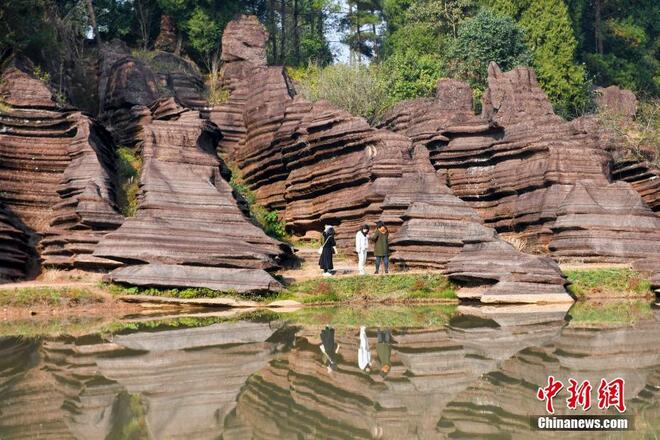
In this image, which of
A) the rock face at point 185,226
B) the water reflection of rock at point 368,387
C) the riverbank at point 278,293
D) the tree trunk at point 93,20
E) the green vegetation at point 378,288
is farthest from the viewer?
the tree trunk at point 93,20

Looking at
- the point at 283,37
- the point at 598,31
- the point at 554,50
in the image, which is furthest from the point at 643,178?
the point at 598,31

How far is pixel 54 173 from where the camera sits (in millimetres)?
25125

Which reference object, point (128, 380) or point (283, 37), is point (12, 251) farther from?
point (283, 37)

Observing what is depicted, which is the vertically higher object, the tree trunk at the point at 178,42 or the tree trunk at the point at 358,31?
the tree trunk at the point at 358,31

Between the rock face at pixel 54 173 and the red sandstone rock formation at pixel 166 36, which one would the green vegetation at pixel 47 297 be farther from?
the red sandstone rock formation at pixel 166 36

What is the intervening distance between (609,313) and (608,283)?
A: 4.32 meters

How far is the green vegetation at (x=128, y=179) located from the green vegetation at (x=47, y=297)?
5.54 metres

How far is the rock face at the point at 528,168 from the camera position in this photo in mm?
24156

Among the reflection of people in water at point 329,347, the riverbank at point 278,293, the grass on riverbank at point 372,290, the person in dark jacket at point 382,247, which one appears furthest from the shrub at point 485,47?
the reflection of people in water at point 329,347

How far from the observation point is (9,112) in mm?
25172

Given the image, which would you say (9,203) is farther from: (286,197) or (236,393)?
(236,393)

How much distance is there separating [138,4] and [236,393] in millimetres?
36025

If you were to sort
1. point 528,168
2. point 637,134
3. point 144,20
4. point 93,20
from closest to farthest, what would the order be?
point 528,168, point 93,20, point 637,134, point 144,20

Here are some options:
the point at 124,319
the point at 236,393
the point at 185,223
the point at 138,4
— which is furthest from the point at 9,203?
the point at 138,4
